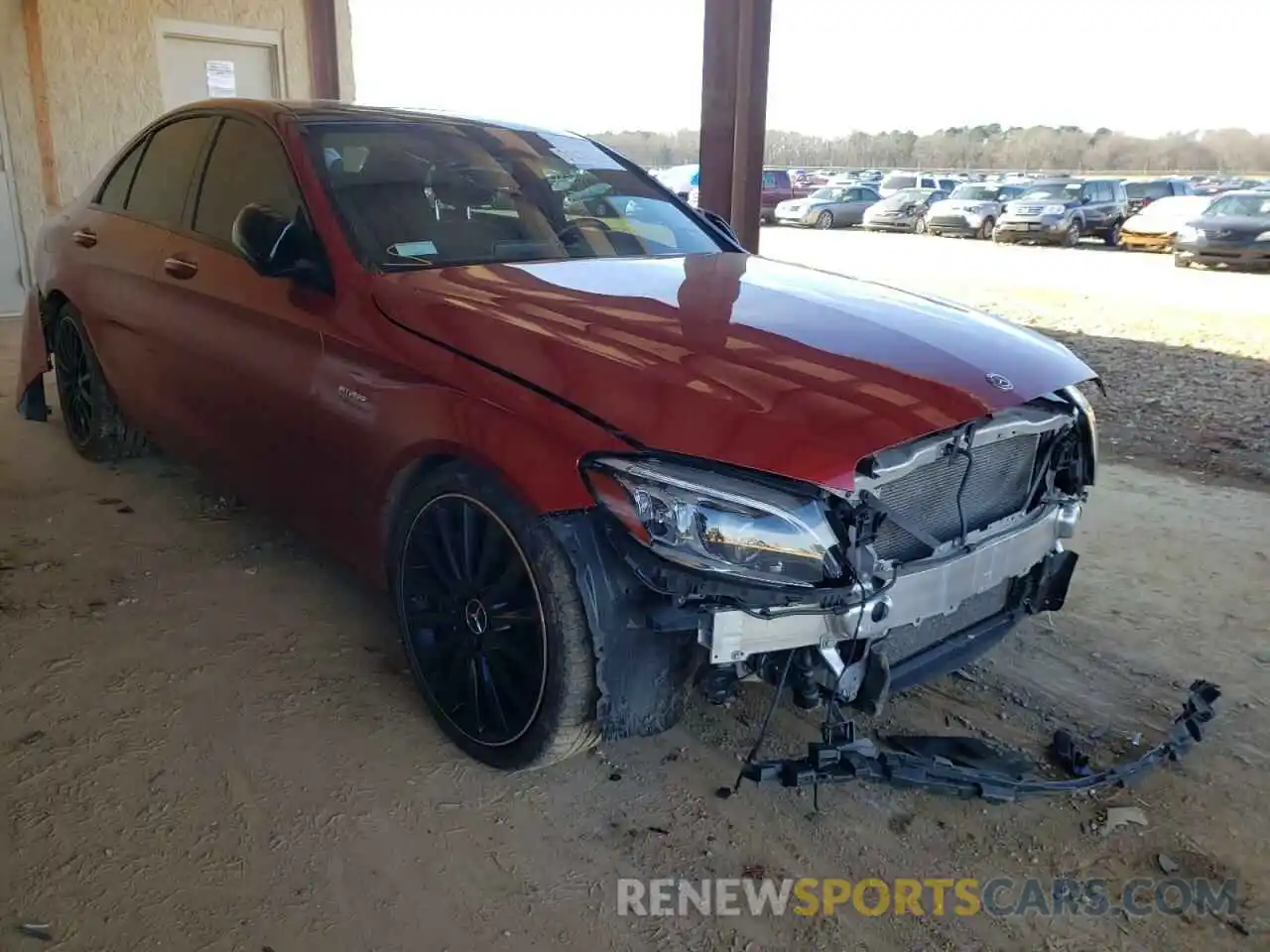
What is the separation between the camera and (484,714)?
255 centimetres

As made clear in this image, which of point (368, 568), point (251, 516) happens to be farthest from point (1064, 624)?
point (251, 516)

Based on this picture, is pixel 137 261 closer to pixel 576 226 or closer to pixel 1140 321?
pixel 576 226

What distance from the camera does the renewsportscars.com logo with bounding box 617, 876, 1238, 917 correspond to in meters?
2.15

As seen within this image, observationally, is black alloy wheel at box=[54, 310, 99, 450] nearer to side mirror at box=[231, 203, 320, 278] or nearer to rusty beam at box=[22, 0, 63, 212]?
side mirror at box=[231, 203, 320, 278]

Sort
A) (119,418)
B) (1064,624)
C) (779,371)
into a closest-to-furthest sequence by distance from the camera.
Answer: (779,371) < (1064,624) < (119,418)

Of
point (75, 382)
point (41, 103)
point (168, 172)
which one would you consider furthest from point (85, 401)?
point (41, 103)

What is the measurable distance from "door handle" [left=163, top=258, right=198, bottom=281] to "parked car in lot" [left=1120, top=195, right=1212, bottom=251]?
20.4 metres

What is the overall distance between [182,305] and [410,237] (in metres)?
1.10

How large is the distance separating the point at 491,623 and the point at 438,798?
0.45 m

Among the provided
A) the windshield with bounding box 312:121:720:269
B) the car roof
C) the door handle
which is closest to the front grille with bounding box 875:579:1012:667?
the windshield with bounding box 312:121:720:269

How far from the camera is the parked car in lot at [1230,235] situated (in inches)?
622

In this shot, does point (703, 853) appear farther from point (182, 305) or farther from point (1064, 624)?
point (182, 305)

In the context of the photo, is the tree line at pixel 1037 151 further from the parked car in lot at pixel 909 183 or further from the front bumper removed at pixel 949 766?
the front bumper removed at pixel 949 766

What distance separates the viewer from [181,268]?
3.55 m
